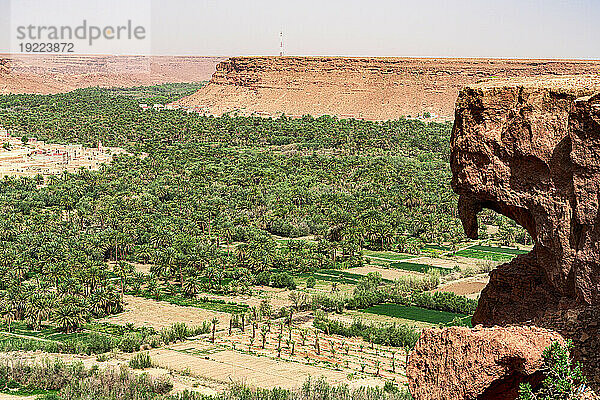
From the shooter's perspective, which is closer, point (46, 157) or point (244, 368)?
point (244, 368)

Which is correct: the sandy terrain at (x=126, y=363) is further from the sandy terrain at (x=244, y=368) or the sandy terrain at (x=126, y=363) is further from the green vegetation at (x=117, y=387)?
the sandy terrain at (x=244, y=368)

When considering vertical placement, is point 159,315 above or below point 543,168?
below

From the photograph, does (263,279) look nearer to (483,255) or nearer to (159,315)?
(159,315)

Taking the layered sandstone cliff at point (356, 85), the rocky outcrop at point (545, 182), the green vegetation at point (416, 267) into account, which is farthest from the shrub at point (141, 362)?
the layered sandstone cliff at point (356, 85)

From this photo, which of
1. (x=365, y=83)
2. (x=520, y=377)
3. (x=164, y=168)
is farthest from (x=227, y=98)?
(x=520, y=377)

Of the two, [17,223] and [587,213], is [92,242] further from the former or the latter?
[587,213]

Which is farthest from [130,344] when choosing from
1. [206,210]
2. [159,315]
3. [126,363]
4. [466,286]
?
[206,210]

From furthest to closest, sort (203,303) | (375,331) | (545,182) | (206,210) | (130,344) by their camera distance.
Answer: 1. (206,210)
2. (203,303)
3. (375,331)
4. (130,344)
5. (545,182)
